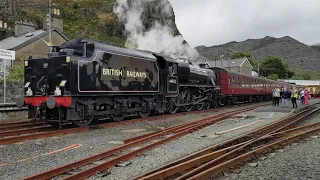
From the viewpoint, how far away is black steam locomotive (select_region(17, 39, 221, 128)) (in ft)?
33.7

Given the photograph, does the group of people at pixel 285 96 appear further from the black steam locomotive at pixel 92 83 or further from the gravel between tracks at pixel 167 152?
the gravel between tracks at pixel 167 152

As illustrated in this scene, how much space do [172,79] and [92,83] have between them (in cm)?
590

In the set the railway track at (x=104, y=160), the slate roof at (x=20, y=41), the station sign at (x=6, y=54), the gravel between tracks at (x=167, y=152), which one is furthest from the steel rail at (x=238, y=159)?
the slate roof at (x=20, y=41)

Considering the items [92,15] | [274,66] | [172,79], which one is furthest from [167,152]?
[274,66]

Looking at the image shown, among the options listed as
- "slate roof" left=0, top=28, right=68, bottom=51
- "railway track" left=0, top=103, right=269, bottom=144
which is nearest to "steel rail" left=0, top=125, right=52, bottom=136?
"railway track" left=0, top=103, right=269, bottom=144

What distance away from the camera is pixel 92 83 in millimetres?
10914

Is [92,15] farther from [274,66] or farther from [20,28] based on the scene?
[274,66]

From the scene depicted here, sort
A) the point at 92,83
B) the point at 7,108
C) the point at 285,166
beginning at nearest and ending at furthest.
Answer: the point at 285,166
the point at 92,83
the point at 7,108

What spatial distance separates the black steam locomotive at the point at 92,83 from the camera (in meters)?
10.3

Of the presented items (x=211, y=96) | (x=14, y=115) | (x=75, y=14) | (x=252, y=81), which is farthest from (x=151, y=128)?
(x=75, y=14)

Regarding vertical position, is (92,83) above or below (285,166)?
above

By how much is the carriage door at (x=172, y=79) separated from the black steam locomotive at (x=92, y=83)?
0.29ft

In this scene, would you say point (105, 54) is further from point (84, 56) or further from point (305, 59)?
point (305, 59)

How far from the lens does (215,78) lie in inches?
888
